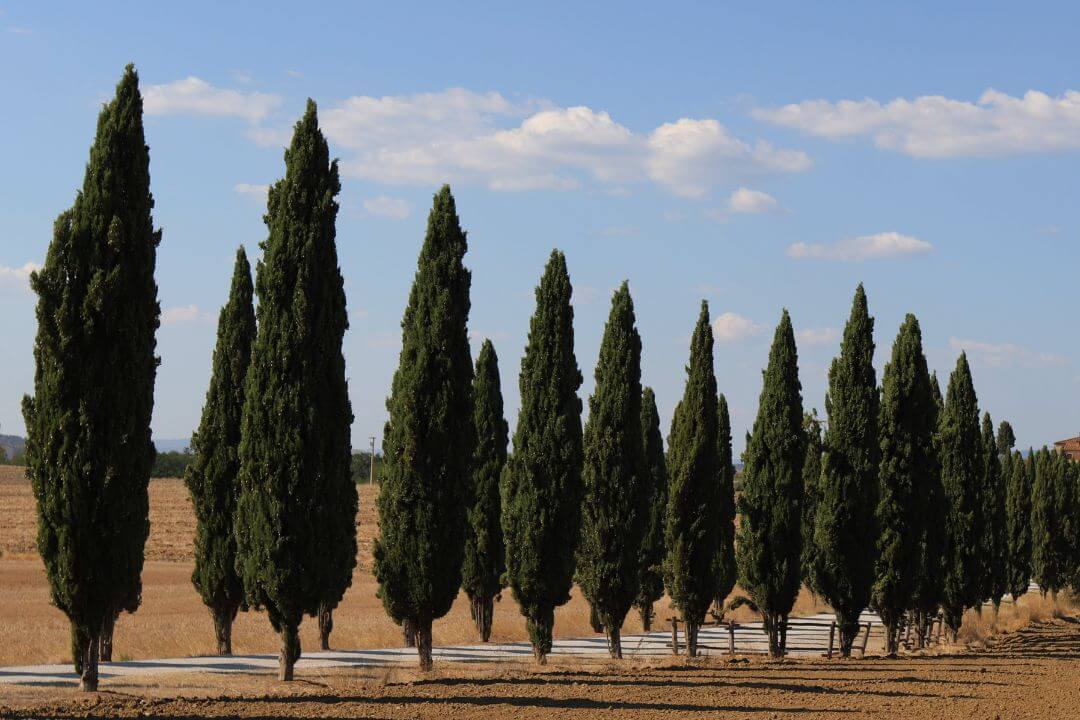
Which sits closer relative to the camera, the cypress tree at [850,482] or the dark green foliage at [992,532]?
the cypress tree at [850,482]

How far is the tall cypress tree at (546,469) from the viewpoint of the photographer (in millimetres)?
27500

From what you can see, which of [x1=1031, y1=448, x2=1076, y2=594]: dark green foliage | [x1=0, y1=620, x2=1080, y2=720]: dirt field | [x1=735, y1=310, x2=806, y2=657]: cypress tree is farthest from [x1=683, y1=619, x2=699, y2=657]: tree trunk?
[x1=1031, y1=448, x2=1076, y2=594]: dark green foliage

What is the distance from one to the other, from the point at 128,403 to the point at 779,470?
19.8m

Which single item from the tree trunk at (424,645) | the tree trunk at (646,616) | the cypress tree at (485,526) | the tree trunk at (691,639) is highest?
the cypress tree at (485,526)

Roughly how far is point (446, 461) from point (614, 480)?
6.49 m

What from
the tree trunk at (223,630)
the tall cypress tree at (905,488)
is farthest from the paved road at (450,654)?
the tall cypress tree at (905,488)

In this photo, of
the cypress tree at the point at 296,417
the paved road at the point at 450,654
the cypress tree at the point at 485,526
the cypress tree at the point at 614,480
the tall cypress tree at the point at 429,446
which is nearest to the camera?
the cypress tree at the point at 296,417

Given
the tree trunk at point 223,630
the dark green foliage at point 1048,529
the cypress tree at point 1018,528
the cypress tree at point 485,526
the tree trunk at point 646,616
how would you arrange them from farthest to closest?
the dark green foliage at point 1048,529 → the cypress tree at point 1018,528 → the tree trunk at point 646,616 → the cypress tree at point 485,526 → the tree trunk at point 223,630

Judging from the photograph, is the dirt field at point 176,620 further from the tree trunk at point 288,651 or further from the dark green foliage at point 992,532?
the dark green foliage at point 992,532

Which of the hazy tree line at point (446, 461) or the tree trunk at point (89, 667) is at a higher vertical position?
the hazy tree line at point (446, 461)

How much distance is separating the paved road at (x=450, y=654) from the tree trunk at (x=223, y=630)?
516mm

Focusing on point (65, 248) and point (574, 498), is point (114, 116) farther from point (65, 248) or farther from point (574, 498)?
point (574, 498)

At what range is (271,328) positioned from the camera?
21.4 meters

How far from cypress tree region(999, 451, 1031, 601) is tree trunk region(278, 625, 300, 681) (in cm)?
4517
